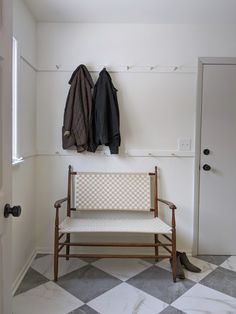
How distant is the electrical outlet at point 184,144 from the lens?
2719 mm

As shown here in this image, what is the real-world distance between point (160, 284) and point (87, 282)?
60 cm

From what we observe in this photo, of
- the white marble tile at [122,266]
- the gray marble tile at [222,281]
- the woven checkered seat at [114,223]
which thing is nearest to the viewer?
the gray marble tile at [222,281]

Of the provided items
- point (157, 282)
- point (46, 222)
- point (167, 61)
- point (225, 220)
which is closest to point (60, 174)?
point (46, 222)

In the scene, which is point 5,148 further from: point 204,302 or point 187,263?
point 187,263

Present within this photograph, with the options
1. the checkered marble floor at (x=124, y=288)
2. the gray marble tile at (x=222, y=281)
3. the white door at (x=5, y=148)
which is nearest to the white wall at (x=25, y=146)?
the checkered marble floor at (x=124, y=288)

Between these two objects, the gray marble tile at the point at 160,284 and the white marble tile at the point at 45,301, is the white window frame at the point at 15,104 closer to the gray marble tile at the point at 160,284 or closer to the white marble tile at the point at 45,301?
the white marble tile at the point at 45,301

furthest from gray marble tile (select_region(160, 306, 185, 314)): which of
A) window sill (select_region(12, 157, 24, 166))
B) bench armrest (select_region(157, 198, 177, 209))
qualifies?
window sill (select_region(12, 157, 24, 166))

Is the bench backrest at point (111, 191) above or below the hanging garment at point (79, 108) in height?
below

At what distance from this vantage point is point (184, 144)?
8.93 ft

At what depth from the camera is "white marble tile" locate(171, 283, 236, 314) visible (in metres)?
1.89

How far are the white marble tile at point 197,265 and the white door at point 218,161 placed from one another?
0.53 feet

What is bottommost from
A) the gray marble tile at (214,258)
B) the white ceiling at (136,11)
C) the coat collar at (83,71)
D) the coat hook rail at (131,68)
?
the gray marble tile at (214,258)

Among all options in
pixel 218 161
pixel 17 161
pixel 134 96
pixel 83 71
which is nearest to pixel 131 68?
pixel 134 96

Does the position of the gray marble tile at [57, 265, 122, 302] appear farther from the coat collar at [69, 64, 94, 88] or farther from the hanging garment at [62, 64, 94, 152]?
the coat collar at [69, 64, 94, 88]
